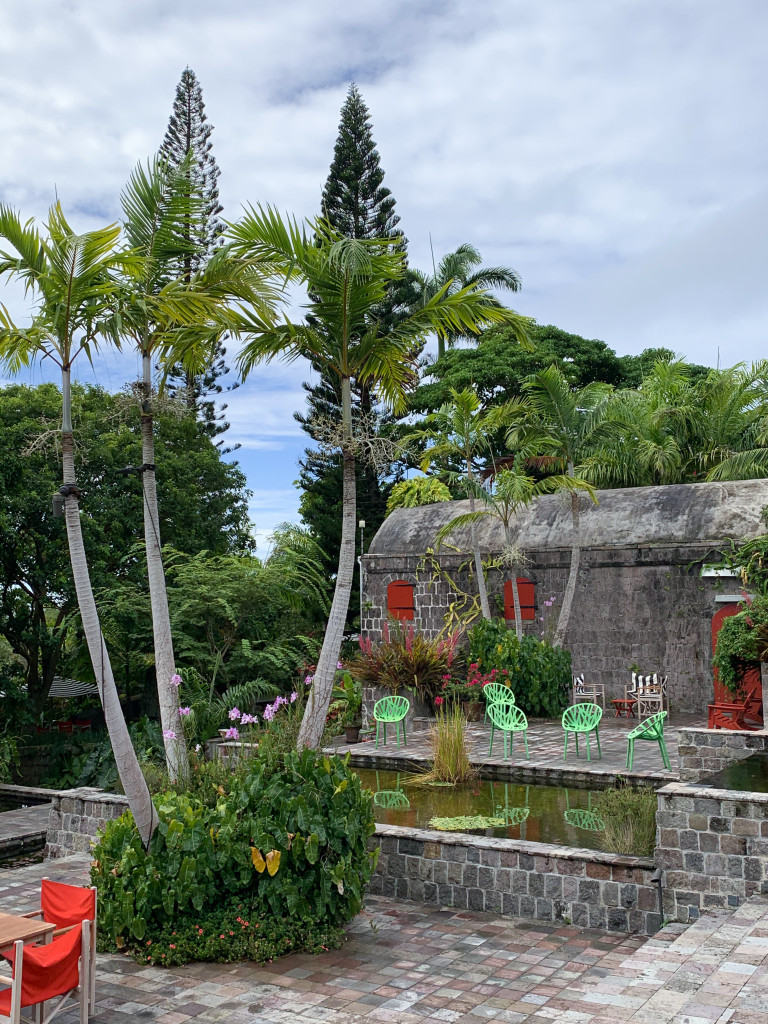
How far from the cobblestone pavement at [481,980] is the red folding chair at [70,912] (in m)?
0.28

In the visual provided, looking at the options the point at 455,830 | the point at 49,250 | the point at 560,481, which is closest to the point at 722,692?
the point at 560,481

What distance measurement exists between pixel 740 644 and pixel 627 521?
4667mm

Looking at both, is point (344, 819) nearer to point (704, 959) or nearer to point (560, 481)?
point (704, 959)

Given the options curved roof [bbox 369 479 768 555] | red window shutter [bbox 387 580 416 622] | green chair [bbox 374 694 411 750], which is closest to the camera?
green chair [bbox 374 694 411 750]

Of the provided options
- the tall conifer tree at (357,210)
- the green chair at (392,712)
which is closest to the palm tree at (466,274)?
the tall conifer tree at (357,210)

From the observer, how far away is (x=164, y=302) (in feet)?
20.9

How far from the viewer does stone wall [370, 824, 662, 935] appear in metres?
6.09

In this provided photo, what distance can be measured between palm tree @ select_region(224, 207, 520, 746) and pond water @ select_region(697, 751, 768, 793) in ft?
9.14

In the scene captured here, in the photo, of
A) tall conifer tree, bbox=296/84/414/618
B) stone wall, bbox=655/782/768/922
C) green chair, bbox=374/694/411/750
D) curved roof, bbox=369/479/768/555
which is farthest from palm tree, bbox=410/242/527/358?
stone wall, bbox=655/782/768/922

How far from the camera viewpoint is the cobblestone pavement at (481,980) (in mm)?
4438

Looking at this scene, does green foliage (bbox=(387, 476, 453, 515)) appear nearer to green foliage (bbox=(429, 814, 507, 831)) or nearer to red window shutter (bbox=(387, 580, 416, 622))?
red window shutter (bbox=(387, 580, 416, 622))

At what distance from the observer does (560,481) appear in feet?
45.1

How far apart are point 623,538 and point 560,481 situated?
1.46 meters

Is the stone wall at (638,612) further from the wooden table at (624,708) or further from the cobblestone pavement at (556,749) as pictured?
the cobblestone pavement at (556,749)
